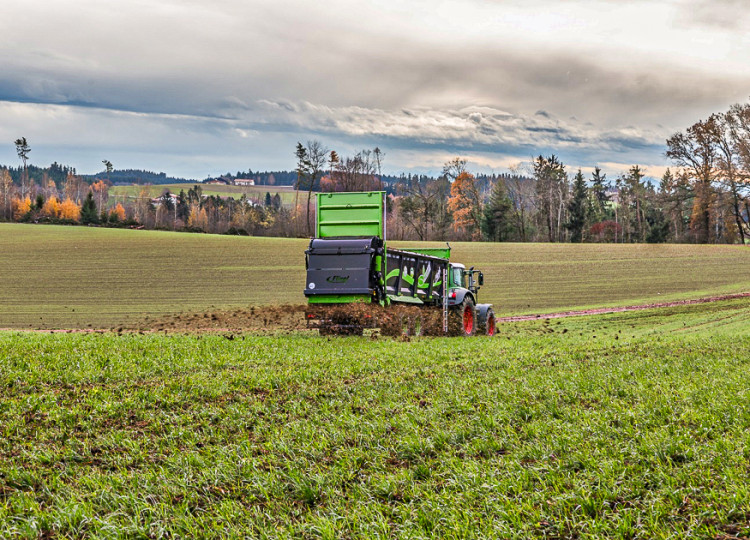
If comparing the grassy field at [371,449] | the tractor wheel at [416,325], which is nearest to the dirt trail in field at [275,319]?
the tractor wheel at [416,325]

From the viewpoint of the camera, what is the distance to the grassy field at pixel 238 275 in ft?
109

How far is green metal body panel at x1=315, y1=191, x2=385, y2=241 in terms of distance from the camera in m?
19.2

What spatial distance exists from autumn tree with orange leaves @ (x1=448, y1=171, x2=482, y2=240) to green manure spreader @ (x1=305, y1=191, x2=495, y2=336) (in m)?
76.2

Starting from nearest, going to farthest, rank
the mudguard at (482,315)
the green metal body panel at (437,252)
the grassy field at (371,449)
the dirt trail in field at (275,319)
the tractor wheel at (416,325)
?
the grassy field at (371,449)
the dirt trail in field at (275,319)
the tractor wheel at (416,325)
the green metal body panel at (437,252)
the mudguard at (482,315)

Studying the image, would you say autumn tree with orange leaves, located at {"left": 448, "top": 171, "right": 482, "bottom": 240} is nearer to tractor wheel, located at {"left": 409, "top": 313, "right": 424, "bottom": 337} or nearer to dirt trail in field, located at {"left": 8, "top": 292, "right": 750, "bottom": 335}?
dirt trail in field, located at {"left": 8, "top": 292, "right": 750, "bottom": 335}

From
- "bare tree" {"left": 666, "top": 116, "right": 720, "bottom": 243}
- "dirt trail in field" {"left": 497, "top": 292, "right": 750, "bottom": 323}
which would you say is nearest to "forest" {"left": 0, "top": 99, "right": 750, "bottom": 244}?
"bare tree" {"left": 666, "top": 116, "right": 720, "bottom": 243}

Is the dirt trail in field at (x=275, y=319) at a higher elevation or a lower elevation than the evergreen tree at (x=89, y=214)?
lower

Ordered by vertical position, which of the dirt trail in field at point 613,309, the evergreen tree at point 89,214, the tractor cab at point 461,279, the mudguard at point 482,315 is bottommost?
the dirt trail in field at point 613,309

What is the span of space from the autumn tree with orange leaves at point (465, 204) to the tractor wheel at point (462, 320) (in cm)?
7624

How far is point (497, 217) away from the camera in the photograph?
93.0 metres

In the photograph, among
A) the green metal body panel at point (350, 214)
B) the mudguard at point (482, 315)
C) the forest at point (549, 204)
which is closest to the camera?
the green metal body panel at point (350, 214)

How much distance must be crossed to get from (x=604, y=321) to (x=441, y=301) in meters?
9.24

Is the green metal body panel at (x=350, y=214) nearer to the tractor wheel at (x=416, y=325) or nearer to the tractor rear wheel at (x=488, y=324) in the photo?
the tractor wheel at (x=416, y=325)

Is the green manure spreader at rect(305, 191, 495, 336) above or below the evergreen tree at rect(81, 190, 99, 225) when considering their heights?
below
